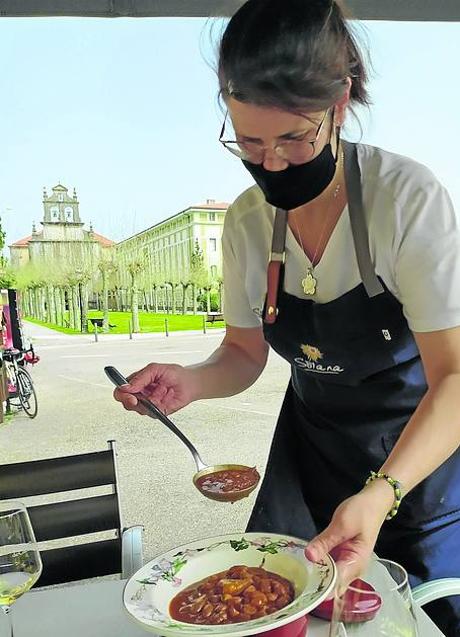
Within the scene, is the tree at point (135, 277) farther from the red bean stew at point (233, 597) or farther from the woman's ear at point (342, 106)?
the red bean stew at point (233, 597)

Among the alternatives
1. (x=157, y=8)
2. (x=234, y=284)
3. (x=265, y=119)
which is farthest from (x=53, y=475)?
(x=157, y=8)

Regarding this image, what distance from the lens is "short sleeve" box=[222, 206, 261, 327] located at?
1096 millimetres

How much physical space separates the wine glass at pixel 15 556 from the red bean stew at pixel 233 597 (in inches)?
9.7

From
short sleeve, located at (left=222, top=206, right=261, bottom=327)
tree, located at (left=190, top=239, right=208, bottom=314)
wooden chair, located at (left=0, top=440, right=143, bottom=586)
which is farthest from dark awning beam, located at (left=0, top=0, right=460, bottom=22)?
tree, located at (left=190, top=239, right=208, bottom=314)

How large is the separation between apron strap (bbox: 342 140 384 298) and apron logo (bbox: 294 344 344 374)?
13 centimetres

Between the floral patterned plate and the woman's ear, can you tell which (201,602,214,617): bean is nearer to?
the floral patterned plate

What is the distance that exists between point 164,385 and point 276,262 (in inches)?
11.7

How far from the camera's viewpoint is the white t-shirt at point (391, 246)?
802mm

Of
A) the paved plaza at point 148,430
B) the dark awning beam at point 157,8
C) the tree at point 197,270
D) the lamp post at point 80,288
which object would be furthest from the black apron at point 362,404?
the lamp post at point 80,288

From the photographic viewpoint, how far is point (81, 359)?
15.4 ft

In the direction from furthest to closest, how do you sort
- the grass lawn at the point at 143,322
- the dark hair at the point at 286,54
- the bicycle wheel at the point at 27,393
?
the grass lawn at the point at 143,322, the bicycle wheel at the point at 27,393, the dark hair at the point at 286,54

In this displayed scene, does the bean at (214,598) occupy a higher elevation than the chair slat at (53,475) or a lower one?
higher

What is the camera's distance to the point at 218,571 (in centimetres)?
74

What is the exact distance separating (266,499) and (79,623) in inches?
14.8
